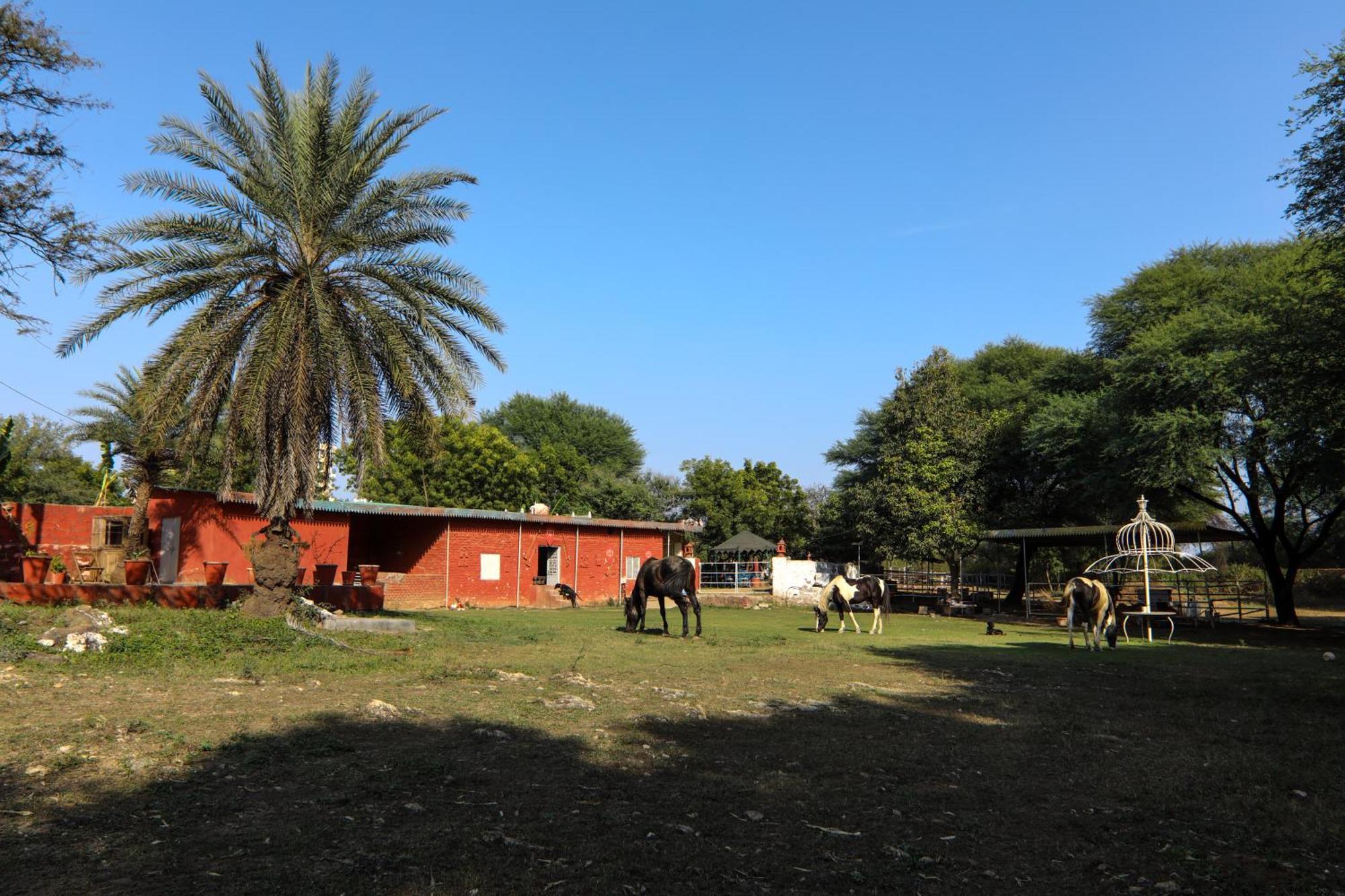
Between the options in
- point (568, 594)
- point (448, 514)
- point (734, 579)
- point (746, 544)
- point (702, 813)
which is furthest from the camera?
point (746, 544)

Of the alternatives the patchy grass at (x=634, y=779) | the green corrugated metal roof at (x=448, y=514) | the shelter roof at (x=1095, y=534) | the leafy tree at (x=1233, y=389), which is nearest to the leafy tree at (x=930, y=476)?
the shelter roof at (x=1095, y=534)

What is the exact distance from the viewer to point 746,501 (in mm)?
56125

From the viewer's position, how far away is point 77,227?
46.8 feet

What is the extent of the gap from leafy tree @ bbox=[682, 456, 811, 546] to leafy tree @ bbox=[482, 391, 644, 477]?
43.4 feet

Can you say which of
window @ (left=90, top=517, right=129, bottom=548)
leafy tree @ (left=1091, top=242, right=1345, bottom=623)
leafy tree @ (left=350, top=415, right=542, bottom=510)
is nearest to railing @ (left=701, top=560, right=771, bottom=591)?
leafy tree @ (left=350, top=415, right=542, bottom=510)

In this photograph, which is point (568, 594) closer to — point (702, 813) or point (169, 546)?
point (169, 546)

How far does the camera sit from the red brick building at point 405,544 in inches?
1024

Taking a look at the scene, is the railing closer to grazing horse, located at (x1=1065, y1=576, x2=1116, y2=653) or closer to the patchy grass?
grazing horse, located at (x1=1065, y1=576, x2=1116, y2=653)

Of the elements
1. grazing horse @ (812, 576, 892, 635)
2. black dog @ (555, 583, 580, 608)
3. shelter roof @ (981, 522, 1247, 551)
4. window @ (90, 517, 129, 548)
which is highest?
shelter roof @ (981, 522, 1247, 551)

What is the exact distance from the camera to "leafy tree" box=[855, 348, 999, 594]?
3497 centimetres

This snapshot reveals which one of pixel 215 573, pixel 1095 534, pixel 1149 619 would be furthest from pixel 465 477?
pixel 1149 619

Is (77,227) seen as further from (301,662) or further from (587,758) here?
(587,758)

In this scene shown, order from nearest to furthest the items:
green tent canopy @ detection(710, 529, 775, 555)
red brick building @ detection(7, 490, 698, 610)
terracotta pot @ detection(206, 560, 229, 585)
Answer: terracotta pot @ detection(206, 560, 229, 585), red brick building @ detection(7, 490, 698, 610), green tent canopy @ detection(710, 529, 775, 555)

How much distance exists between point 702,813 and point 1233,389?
25.2 m
